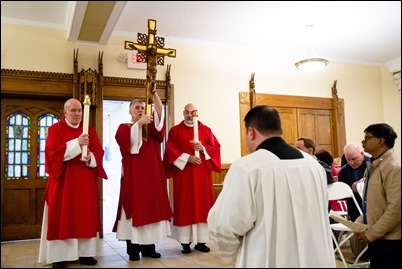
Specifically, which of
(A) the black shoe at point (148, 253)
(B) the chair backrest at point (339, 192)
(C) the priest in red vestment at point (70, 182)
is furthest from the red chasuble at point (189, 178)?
(A) the black shoe at point (148, 253)

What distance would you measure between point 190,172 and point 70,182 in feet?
4.61

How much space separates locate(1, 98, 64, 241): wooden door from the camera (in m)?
1.66

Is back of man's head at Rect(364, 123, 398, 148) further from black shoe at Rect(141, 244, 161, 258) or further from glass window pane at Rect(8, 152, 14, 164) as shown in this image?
glass window pane at Rect(8, 152, 14, 164)

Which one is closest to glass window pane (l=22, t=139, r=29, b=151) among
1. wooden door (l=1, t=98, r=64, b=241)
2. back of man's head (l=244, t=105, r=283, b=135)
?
wooden door (l=1, t=98, r=64, b=241)

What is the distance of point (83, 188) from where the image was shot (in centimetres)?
331

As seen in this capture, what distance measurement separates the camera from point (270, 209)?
70.5 inches

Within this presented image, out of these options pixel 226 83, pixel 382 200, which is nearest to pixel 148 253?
pixel 382 200

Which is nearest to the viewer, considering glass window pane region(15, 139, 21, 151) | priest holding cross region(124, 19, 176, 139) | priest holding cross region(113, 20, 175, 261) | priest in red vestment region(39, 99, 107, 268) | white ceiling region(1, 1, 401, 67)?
white ceiling region(1, 1, 401, 67)

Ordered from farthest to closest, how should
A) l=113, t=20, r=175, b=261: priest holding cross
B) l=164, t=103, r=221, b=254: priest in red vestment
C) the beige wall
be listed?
1. the beige wall
2. l=164, t=103, r=221, b=254: priest in red vestment
3. l=113, t=20, r=175, b=261: priest holding cross

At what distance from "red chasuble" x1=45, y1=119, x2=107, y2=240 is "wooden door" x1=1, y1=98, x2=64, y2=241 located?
1.82 ft

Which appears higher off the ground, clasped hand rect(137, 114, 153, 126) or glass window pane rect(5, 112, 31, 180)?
clasped hand rect(137, 114, 153, 126)

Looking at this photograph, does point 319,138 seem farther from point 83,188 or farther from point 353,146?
point 83,188

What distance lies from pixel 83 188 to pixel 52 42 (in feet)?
4.18

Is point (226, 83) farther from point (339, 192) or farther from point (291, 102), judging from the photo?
point (339, 192)
